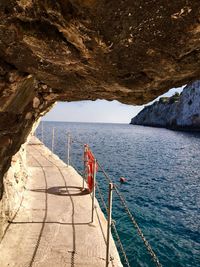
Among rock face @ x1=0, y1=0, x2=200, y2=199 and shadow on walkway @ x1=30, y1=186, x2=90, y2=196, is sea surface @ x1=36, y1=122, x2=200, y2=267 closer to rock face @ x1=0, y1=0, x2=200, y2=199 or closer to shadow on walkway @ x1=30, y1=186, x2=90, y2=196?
shadow on walkway @ x1=30, y1=186, x2=90, y2=196

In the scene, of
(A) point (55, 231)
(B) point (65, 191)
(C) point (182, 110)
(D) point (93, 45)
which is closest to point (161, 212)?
(B) point (65, 191)

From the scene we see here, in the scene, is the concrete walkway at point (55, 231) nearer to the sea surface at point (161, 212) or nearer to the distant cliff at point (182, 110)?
the sea surface at point (161, 212)

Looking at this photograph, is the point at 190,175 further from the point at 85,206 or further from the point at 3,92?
the point at 3,92

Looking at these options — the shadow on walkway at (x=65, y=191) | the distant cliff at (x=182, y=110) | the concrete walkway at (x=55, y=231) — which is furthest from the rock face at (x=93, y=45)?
the distant cliff at (x=182, y=110)

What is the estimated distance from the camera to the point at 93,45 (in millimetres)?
3707

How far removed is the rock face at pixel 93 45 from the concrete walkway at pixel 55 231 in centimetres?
276

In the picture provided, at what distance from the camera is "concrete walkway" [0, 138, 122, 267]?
6.57 meters

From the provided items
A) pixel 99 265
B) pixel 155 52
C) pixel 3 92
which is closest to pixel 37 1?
pixel 155 52

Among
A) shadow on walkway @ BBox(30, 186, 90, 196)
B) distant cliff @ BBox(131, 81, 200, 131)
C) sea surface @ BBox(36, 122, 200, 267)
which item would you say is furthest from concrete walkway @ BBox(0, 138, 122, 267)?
distant cliff @ BBox(131, 81, 200, 131)

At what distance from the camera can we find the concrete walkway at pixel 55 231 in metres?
6.57

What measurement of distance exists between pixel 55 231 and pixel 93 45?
5.87 m

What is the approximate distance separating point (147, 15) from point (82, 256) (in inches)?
223

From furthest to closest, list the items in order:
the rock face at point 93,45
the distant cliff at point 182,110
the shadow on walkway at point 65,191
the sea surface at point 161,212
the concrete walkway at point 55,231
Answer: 1. the distant cliff at point 182,110
2. the sea surface at point 161,212
3. the shadow on walkway at point 65,191
4. the concrete walkway at point 55,231
5. the rock face at point 93,45

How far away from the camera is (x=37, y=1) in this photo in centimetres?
298
